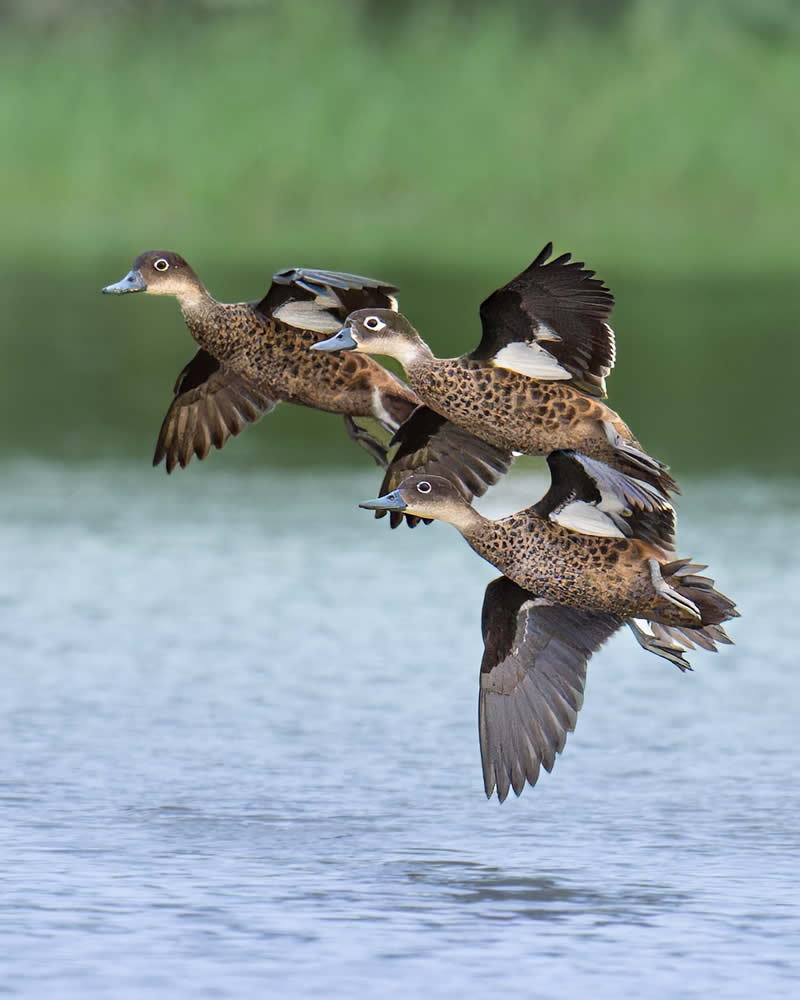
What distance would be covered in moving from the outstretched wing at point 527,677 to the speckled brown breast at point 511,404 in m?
1.27

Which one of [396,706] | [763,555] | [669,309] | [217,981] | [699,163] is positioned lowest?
[217,981]

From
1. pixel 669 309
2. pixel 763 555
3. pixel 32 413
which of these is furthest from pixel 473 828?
pixel 669 309

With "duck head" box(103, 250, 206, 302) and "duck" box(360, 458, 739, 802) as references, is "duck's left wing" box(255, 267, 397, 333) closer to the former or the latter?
"duck head" box(103, 250, 206, 302)

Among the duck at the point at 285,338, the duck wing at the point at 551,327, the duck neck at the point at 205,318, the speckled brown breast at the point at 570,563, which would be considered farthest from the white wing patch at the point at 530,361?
the duck neck at the point at 205,318

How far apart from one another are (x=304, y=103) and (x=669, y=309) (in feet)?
24.9

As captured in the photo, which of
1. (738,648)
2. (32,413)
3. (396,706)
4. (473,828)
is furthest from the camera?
(32,413)

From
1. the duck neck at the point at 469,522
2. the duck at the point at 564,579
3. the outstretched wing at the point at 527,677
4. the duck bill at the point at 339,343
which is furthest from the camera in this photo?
the outstretched wing at the point at 527,677

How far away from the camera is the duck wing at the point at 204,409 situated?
10.5m

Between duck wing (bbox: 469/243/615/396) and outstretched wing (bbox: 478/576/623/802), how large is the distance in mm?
1329

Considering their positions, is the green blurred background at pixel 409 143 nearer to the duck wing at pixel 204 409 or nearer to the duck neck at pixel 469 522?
the duck wing at pixel 204 409

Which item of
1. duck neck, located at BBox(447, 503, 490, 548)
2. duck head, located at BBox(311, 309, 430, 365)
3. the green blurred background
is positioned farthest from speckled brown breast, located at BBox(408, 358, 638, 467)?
the green blurred background

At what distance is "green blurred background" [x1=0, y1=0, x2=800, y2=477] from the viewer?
38.8 metres

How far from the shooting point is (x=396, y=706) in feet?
58.0

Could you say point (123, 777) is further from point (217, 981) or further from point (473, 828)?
point (217, 981)
